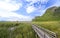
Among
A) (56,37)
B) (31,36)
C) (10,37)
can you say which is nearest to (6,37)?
(10,37)

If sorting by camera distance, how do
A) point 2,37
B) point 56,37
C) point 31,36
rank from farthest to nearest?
point 2,37
point 31,36
point 56,37

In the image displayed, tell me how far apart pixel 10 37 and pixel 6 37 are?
2107 millimetres

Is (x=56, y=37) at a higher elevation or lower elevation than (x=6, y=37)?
higher

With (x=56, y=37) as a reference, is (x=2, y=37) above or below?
below

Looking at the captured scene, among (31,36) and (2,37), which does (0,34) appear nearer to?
(2,37)

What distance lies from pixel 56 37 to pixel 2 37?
5790 centimetres

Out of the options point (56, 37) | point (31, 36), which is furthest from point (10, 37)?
point (56, 37)

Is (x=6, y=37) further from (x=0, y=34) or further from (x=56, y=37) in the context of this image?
(x=56, y=37)

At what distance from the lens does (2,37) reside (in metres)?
71.2

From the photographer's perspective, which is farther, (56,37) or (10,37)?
(10,37)

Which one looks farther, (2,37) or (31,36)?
(2,37)

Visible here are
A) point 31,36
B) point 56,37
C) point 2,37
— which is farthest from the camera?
point 2,37

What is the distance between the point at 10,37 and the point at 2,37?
3814 mm

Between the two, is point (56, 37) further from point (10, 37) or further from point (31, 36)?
point (10, 37)
